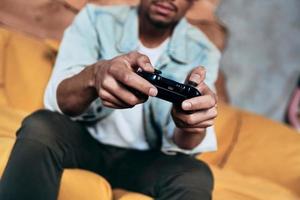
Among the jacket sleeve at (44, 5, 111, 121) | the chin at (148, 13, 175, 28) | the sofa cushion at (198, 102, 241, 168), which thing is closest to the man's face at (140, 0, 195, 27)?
the chin at (148, 13, 175, 28)

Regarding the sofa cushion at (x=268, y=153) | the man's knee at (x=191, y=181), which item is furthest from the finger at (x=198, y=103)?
the sofa cushion at (x=268, y=153)

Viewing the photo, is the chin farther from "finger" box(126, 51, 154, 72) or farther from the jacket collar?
"finger" box(126, 51, 154, 72)

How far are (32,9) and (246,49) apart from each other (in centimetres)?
83

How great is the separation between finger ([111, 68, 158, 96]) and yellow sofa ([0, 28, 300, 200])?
0.38 meters

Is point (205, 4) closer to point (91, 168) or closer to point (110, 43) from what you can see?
point (110, 43)

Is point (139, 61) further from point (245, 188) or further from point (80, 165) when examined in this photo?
point (245, 188)

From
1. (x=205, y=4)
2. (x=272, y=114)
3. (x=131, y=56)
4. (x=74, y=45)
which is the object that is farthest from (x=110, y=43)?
(x=272, y=114)

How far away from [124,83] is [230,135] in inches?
32.1

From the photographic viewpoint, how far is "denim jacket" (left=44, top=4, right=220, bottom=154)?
3.74 feet

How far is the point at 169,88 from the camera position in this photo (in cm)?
84

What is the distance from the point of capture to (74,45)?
1193 mm

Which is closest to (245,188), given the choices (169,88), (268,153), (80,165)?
(268,153)

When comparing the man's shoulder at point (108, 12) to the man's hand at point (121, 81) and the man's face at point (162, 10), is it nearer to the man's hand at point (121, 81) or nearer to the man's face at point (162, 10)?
the man's face at point (162, 10)

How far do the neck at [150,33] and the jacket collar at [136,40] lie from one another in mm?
18
